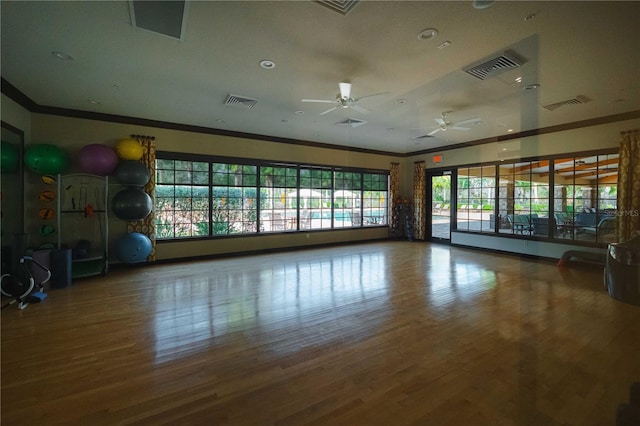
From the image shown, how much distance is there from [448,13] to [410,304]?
125 inches

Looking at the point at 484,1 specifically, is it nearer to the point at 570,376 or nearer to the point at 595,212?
the point at 570,376

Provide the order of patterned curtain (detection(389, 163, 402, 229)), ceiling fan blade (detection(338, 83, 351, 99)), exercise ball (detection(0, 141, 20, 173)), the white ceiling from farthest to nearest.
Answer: patterned curtain (detection(389, 163, 402, 229)) → exercise ball (detection(0, 141, 20, 173)) → ceiling fan blade (detection(338, 83, 351, 99)) → the white ceiling

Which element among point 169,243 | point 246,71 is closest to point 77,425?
point 246,71

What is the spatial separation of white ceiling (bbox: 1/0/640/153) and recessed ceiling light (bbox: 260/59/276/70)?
0.07 metres

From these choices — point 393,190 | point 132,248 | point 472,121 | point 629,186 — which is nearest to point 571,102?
point 472,121

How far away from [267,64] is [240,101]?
1415mm

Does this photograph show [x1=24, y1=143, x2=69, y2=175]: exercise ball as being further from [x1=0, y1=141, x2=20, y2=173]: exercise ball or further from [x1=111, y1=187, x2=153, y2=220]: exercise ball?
[x1=111, y1=187, x2=153, y2=220]: exercise ball

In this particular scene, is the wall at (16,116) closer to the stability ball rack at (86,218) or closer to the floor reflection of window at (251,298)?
the stability ball rack at (86,218)

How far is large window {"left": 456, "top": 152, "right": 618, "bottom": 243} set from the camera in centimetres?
563

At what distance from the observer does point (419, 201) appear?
9094 mm

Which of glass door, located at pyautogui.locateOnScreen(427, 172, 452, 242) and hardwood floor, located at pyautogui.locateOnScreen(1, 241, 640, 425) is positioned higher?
glass door, located at pyautogui.locateOnScreen(427, 172, 452, 242)

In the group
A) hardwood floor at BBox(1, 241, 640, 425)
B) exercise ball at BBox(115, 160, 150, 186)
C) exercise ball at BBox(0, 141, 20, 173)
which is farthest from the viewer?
exercise ball at BBox(115, 160, 150, 186)

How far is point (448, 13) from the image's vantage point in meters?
2.46

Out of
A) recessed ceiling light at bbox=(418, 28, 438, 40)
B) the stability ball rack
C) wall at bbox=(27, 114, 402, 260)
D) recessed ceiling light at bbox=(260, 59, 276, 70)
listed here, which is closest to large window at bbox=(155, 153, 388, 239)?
wall at bbox=(27, 114, 402, 260)
